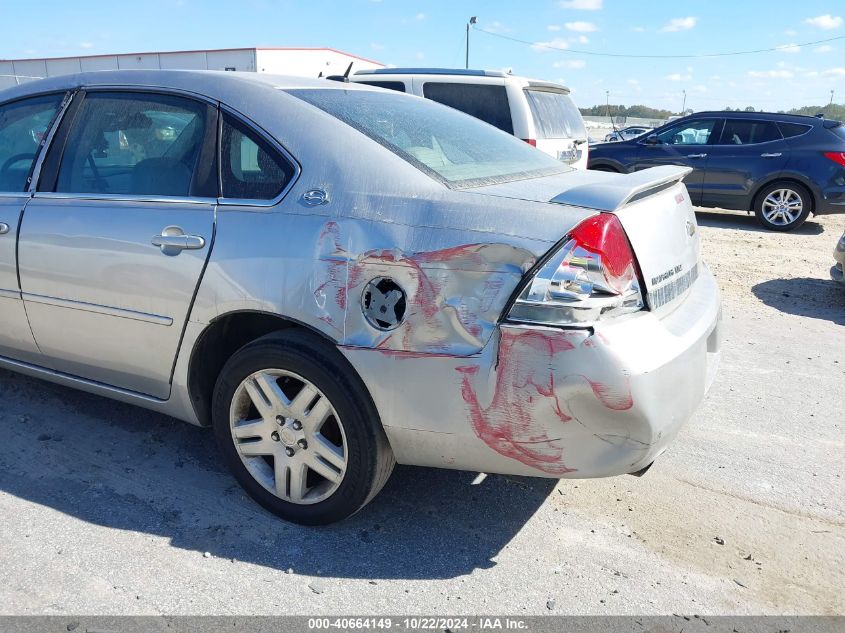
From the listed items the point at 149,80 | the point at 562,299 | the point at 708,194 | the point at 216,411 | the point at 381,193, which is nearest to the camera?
the point at 562,299

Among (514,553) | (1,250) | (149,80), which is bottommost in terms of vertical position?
(514,553)

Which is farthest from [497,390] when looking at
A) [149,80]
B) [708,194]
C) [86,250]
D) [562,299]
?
[708,194]

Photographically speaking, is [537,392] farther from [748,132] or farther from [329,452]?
[748,132]

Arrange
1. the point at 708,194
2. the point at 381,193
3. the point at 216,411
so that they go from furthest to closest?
the point at 708,194, the point at 216,411, the point at 381,193

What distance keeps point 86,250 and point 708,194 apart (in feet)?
32.6

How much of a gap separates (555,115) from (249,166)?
6239 mm

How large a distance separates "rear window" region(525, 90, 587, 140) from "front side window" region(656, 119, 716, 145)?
9.83 feet

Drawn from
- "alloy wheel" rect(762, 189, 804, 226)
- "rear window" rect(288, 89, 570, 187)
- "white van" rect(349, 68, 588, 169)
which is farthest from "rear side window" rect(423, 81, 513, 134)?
"alloy wheel" rect(762, 189, 804, 226)

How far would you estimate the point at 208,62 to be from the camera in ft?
102

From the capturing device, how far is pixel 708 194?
11.0m

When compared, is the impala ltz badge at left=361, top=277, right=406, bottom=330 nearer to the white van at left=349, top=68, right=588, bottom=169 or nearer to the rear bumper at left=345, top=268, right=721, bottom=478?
the rear bumper at left=345, top=268, right=721, bottom=478

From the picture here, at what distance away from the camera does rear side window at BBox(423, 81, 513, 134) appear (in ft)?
25.5

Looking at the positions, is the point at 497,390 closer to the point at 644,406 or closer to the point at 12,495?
the point at 644,406

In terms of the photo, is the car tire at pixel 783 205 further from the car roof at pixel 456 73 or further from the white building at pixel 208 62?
the white building at pixel 208 62
